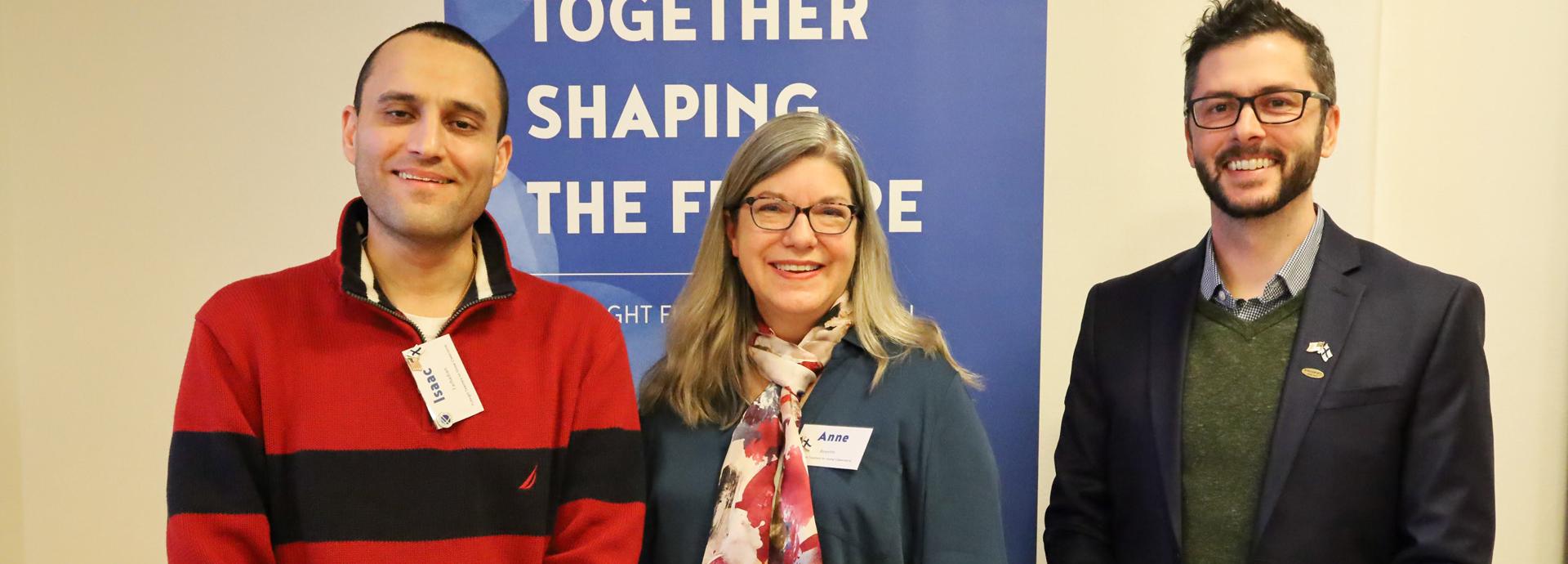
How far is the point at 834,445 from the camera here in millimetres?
2031

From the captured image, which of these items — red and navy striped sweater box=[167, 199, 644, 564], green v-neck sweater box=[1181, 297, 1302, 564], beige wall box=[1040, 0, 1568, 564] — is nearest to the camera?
red and navy striped sweater box=[167, 199, 644, 564]

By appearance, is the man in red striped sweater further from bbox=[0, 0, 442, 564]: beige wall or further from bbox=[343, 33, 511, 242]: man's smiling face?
bbox=[0, 0, 442, 564]: beige wall

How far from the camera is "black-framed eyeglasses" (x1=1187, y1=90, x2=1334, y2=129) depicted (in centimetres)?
209

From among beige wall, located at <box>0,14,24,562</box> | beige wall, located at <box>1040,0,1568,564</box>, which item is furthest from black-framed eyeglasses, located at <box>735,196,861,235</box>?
beige wall, located at <box>0,14,24,562</box>

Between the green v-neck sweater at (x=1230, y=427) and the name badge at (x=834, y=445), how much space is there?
0.66 meters

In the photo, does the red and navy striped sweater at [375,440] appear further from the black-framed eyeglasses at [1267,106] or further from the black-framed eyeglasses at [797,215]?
the black-framed eyeglasses at [1267,106]

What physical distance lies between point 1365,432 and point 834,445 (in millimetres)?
1005

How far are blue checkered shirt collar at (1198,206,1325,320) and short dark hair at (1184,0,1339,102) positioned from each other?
296 mm

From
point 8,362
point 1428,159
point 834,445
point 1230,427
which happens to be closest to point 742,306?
point 834,445

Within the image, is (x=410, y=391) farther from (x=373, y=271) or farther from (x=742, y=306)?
(x=742, y=306)

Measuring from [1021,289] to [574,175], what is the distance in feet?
4.18

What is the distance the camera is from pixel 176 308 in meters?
Answer: 3.09

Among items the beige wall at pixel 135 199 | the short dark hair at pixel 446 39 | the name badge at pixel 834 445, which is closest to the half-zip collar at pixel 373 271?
the short dark hair at pixel 446 39

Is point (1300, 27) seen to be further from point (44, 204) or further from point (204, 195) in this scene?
point (44, 204)
